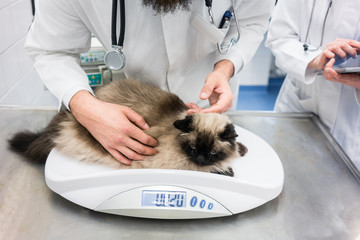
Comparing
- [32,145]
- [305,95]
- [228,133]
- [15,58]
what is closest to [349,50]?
[305,95]

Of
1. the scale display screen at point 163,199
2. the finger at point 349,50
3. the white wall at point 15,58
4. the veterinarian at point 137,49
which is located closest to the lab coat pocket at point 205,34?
the veterinarian at point 137,49

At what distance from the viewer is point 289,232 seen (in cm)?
80

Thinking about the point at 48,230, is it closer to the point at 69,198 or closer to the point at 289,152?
the point at 69,198

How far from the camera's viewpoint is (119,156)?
0.93 m

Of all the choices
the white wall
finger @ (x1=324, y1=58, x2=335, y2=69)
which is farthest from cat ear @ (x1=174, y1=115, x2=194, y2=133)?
the white wall

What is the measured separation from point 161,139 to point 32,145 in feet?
1.47

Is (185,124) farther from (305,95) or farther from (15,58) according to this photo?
(15,58)

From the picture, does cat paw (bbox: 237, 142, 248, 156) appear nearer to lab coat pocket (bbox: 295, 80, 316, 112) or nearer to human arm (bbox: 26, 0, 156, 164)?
human arm (bbox: 26, 0, 156, 164)

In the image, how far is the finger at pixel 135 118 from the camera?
963mm

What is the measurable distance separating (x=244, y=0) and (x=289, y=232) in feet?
2.96

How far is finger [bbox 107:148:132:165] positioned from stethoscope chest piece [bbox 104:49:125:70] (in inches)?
10.7

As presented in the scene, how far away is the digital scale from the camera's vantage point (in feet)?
2.60

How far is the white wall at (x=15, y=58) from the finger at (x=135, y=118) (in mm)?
852

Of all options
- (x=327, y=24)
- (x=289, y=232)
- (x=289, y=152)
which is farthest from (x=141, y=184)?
(x=327, y=24)
